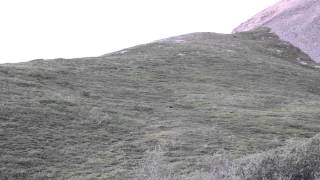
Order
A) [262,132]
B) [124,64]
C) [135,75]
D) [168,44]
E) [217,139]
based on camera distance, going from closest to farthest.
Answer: [217,139] < [262,132] < [135,75] < [124,64] < [168,44]

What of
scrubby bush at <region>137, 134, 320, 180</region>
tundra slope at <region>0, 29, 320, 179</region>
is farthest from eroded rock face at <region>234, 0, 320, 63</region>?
scrubby bush at <region>137, 134, 320, 180</region>

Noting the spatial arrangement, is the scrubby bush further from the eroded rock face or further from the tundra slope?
the eroded rock face

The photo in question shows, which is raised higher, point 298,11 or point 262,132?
point 298,11

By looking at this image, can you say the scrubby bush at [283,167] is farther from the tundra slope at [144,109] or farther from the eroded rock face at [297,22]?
the eroded rock face at [297,22]

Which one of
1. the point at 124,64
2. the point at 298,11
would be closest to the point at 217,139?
the point at 124,64

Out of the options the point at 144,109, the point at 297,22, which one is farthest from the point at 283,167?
the point at 297,22

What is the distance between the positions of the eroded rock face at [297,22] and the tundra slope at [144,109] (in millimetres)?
8373

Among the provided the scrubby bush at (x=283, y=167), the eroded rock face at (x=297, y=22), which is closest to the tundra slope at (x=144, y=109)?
the scrubby bush at (x=283, y=167)

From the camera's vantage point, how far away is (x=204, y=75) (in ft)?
123

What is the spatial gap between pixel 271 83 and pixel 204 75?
4480 mm

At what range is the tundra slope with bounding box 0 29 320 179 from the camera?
673 inches

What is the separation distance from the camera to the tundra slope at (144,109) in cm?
1709

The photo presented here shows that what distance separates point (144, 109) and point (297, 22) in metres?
38.2

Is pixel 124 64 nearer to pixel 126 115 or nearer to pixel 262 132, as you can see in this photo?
pixel 126 115
